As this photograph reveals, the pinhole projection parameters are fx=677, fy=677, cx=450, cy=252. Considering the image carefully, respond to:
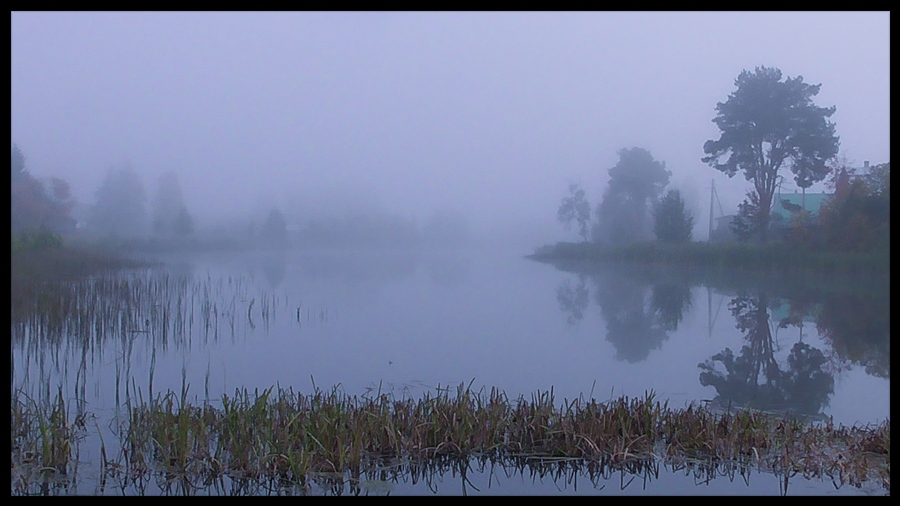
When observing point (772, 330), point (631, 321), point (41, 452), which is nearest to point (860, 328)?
point (772, 330)

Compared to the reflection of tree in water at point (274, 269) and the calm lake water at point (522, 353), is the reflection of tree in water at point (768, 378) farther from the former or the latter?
the reflection of tree in water at point (274, 269)

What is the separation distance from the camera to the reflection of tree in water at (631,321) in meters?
8.59

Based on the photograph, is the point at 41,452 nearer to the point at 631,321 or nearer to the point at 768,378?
the point at 768,378

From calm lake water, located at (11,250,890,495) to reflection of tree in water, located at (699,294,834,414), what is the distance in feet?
0.08

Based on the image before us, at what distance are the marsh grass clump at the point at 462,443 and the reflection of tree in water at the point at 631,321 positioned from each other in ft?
11.7

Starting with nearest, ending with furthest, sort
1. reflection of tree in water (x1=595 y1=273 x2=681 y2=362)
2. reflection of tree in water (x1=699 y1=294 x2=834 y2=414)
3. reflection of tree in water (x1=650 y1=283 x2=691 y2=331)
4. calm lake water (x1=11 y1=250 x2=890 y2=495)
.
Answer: calm lake water (x1=11 y1=250 x2=890 y2=495)
reflection of tree in water (x1=699 y1=294 x2=834 y2=414)
reflection of tree in water (x1=595 y1=273 x2=681 y2=362)
reflection of tree in water (x1=650 y1=283 x2=691 y2=331)

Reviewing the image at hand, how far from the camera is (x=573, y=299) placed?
14.9 metres

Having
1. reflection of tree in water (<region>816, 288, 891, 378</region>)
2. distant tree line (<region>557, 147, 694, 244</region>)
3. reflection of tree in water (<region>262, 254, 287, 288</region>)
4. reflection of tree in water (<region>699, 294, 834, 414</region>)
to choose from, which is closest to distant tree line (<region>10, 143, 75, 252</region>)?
reflection of tree in water (<region>699, 294, 834, 414</region>)

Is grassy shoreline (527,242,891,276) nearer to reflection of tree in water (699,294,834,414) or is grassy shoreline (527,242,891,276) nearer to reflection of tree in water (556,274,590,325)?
reflection of tree in water (699,294,834,414)

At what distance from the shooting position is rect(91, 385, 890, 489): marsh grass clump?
3.69m

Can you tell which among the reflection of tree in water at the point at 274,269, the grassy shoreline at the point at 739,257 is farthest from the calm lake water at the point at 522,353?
the reflection of tree in water at the point at 274,269

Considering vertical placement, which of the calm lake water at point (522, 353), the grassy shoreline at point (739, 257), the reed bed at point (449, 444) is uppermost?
the grassy shoreline at point (739, 257)

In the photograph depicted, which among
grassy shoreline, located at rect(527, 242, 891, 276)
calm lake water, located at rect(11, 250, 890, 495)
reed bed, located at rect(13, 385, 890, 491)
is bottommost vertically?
calm lake water, located at rect(11, 250, 890, 495)

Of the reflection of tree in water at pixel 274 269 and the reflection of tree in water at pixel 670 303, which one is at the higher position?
the reflection of tree in water at pixel 274 269
